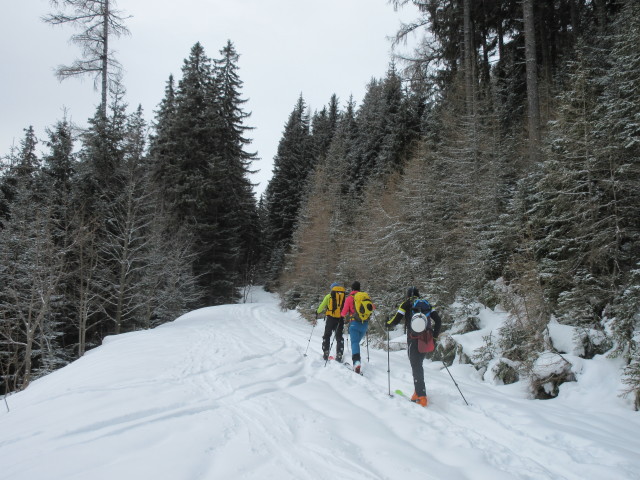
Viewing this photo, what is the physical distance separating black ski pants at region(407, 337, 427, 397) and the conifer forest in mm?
2501

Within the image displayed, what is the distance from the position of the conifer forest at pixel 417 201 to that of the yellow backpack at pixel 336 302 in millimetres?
2992

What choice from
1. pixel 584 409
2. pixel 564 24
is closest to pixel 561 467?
pixel 584 409

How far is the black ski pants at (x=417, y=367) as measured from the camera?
230 inches

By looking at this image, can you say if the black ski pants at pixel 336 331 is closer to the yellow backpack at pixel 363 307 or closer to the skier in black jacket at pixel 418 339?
the yellow backpack at pixel 363 307

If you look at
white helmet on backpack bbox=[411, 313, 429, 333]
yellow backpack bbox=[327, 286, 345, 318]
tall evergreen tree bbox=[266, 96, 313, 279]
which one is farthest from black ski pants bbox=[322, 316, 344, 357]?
tall evergreen tree bbox=[266, 96, 313, 279]

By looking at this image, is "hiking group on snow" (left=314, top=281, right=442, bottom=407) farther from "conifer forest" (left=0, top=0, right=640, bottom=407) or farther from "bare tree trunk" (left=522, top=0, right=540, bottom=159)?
"bare tree trunk" (left=522, top=0, right=540, bottom=159)

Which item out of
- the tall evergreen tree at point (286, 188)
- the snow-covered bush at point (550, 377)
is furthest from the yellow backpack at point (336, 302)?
the tall evergreen tree at point (286, 188)

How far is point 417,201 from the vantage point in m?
14.9

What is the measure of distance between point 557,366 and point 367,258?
33.6 feet

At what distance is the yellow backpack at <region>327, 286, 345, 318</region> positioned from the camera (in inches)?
354

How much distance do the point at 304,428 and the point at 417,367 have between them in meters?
2.35

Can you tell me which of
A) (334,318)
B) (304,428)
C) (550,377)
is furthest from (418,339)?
(334,318)

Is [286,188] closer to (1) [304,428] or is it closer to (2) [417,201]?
(2) [417,201]

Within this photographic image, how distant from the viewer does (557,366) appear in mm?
6574
